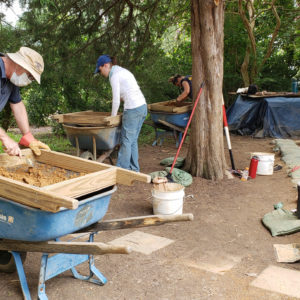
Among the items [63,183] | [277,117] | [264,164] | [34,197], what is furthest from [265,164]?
[34,197]

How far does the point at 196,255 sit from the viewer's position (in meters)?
3.31

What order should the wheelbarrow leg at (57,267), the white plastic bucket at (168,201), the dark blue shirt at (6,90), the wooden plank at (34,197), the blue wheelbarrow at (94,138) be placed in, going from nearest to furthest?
the wooden plank at (34,197) → the wheelbarrow leg at (57,267) → the dark blue shirt at (6,90) → the white plastic bucket at (168,201) → the blue wheelbarrow at (94,138)

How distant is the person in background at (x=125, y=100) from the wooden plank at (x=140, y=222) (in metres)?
2.76

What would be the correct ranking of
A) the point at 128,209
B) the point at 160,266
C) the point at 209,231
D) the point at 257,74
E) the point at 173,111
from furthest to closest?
1. the point at 257,74
2. the point at 173,111
3. the point at 128,209
4. the point at 209,231
5. the point at 160,266

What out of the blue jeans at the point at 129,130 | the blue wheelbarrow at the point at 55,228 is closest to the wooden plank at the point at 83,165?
the blue wheelbarrow at the point at 55,228

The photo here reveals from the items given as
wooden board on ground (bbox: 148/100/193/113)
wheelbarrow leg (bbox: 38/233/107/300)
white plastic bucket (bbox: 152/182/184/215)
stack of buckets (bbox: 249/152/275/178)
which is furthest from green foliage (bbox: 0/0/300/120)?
wheelbarrow leg (bbox: 38/233/107/300)

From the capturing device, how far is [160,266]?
3100 millimetres

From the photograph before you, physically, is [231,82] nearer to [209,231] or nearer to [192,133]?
[192,133]

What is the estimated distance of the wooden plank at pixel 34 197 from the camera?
1.93 meters

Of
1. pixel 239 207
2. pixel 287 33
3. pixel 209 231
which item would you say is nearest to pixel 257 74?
pixel 287 33

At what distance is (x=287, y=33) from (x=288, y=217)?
29.6ft

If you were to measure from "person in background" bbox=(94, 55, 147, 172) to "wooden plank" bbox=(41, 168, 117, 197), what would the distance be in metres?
2.75

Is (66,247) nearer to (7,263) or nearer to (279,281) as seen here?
(7,263)

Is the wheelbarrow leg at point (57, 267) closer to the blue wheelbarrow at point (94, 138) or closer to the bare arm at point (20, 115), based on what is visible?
the bare arm at point (20, 115)
